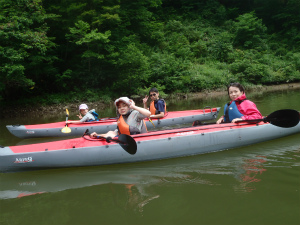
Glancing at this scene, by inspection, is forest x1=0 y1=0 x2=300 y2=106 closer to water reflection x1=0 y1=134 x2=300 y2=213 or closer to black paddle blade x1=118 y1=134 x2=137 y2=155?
water reflection x1=0 y1=134 x2=300 y2=213

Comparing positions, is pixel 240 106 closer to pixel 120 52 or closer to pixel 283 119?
pixel 283 119

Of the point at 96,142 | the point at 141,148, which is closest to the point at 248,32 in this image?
the point at 141,148

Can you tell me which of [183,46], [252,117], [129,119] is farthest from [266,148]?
[183,46]

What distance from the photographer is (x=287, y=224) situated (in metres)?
2.10

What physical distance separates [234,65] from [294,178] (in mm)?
15733

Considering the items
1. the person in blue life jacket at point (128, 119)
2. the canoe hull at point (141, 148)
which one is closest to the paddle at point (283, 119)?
the canoe hull at point (141, 148)

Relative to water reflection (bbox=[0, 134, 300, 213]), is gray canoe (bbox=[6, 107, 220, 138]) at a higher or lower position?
higher

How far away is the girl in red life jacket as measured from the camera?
14.8ft

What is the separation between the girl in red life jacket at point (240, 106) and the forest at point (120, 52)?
8254 mm

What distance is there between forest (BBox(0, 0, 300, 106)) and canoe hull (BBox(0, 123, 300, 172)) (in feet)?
23.1

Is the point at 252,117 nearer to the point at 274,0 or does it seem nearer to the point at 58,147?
the point at 58,147

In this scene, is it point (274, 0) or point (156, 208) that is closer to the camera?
point (156, 208)

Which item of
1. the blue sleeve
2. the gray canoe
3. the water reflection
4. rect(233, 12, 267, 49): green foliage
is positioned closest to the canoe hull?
the water reflection

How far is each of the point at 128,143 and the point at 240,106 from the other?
87.1 inches
